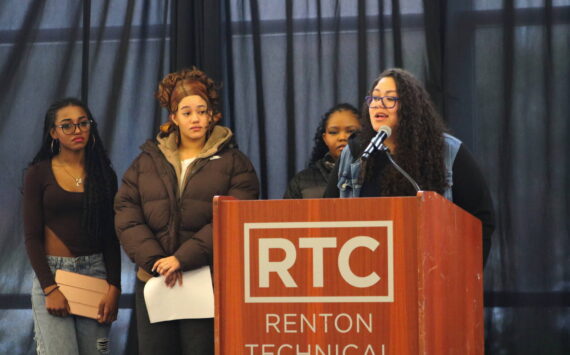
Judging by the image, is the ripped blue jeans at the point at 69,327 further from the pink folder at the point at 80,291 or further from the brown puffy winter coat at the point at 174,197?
the brown puffy winter coat at the point at 174,197

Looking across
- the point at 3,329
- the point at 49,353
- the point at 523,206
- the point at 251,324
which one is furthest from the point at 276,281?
the point at 3,329

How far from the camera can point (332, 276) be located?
2043mm

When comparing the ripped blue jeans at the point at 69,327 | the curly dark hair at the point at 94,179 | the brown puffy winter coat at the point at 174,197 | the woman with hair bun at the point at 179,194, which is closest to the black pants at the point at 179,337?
the woman with hair bun at the point at 179,194

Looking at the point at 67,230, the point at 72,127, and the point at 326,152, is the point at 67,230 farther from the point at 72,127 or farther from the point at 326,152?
the point at 326,152

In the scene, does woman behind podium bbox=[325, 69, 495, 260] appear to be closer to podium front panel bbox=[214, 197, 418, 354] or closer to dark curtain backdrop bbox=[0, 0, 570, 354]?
podium front panel bbox=[214, 197, 418, 354]

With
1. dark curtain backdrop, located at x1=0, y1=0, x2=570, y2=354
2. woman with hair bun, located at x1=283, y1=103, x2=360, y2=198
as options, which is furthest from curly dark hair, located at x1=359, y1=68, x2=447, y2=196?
dark curtain backdrop, located at x1=0, y1=0, x2=570, y2=354

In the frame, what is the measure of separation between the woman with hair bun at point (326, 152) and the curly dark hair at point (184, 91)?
0.50 meters

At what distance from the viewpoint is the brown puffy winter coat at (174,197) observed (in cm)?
326

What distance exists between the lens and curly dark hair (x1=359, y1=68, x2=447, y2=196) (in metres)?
2.70

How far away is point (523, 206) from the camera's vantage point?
13.3ft

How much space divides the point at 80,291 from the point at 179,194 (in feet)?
2.04

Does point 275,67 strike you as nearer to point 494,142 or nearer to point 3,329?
point 494,142

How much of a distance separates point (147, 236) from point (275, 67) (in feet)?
4.65

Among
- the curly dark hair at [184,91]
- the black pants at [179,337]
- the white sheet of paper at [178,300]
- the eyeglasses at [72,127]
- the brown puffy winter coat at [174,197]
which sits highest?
the curly dark hair at [184,91]
